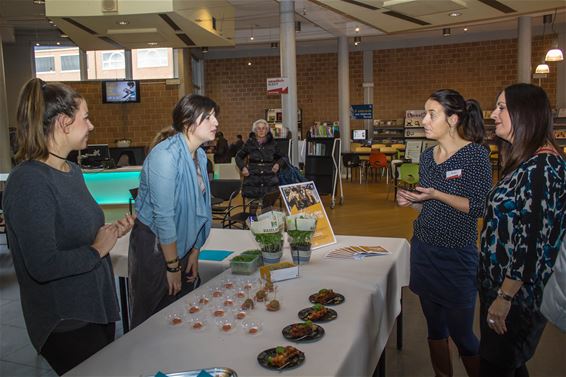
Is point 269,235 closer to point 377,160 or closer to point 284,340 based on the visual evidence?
point 284,340

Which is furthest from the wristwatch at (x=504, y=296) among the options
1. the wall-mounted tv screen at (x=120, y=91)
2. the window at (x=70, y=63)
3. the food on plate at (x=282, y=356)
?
the window at (x=70, y=63)

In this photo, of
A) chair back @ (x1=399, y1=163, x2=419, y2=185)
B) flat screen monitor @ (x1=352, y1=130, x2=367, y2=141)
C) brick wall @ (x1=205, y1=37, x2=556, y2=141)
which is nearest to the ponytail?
chair back @ (x1=399, y1=163, x2=419, y2=185)

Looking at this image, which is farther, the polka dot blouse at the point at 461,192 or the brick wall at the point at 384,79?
the brick wall at the point at 384,79

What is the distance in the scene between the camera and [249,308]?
190 centimetres

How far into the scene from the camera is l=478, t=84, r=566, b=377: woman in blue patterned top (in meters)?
1.68

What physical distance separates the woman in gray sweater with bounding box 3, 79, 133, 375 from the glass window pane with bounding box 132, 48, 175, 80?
13.7 metres

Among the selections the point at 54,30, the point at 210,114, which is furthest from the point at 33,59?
the point at 210,114

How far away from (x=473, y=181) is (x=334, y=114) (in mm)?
14789

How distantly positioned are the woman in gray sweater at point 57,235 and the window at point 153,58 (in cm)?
1377

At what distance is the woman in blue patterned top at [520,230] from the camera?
1.68 meters

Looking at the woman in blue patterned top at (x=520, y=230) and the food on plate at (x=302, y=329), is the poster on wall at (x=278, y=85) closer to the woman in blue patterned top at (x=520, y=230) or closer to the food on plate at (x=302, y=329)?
the woman in blue patterned top at (x=520, y=230)

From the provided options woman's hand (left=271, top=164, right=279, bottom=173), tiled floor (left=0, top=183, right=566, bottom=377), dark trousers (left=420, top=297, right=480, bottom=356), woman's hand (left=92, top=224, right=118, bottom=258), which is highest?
woman's hand (left=92, top=224, right=118, bottom=258)

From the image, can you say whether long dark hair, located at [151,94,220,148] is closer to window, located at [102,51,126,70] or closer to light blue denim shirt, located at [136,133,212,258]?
light blue denim shirt, located at [136,133,212,258]

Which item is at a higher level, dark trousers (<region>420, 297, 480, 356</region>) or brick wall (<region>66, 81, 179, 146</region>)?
brick wall (<region>66, 81, 179, 146</region>)
